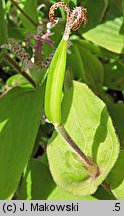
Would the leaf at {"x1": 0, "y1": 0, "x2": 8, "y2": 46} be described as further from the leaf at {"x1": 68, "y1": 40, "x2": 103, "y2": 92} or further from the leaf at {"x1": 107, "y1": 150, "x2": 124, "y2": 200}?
the leaf at {"x1": 107, "y1": 150, "x2": 124, "y2": 200}

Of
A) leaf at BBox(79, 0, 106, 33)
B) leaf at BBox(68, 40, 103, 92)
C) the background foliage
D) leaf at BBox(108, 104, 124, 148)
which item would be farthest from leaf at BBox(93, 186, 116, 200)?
leaf at BBox(79, 0, 106, 33)

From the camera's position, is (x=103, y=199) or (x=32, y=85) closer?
(x=103, y=199)

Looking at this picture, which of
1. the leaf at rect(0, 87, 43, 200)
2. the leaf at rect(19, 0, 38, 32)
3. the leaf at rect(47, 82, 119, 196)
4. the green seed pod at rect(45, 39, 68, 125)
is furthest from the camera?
the leaf at rect(19, 0, 38, 32)

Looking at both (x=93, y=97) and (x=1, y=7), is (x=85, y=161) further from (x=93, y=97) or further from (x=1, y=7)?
(x=1, y=7)

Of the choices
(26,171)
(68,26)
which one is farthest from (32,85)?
(68,26)

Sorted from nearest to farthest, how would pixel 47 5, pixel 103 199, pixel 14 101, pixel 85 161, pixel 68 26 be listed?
pixel 68 26 → pixel 85 161 → pixel 103 199 → pixel 14 101 → pixel 47 5

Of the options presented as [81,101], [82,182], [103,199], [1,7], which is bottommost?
[103,199]

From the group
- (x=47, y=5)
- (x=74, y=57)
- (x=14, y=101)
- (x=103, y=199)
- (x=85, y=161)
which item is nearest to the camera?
(x=85, y=161)
